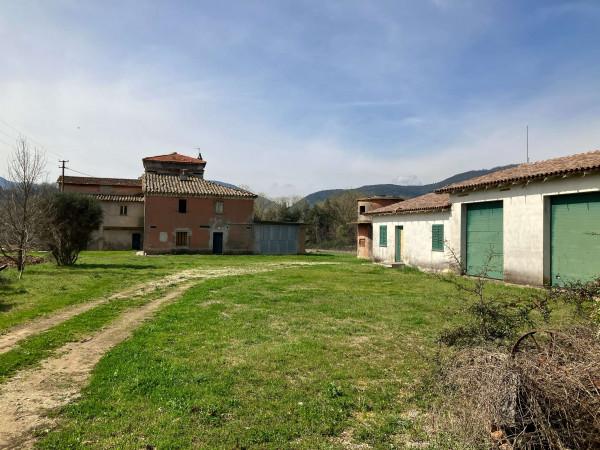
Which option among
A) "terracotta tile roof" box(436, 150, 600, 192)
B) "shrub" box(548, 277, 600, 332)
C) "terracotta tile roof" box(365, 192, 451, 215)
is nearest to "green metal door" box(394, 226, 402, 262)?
"terracotta tile roof" box(365, 192, 451, 215)

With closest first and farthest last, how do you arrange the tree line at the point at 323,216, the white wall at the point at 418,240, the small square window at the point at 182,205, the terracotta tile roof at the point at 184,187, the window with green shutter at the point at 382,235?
the white wall at the point at 418,240 < the window with green shutter at the point at 382,235 < the terracotta tile roof at the point at 184,187 < the small square window at the point at 182,205 < the tree line at the point at 323,216

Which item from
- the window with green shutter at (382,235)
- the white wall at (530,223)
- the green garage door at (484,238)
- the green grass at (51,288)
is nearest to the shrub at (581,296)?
the white wall at (530,223)

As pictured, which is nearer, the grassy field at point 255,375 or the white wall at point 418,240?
the grassy field at point 255,375

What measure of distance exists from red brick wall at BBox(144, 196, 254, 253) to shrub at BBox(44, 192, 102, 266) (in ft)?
42.6

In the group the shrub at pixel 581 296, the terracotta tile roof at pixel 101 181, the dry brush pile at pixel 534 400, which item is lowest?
the dry brush pile at pixel 534 400

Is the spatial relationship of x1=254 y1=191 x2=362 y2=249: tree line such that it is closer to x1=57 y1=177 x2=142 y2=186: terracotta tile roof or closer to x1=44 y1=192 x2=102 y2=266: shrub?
x1=57 y1=177 x2=142 y2=186: terracotta tile roof

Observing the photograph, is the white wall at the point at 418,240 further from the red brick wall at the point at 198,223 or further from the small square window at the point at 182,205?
the small square window at the point at 182,205

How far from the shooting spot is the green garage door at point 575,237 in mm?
12344

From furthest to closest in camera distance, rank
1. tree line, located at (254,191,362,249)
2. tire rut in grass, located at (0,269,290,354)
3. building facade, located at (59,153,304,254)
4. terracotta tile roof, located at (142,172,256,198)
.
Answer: tree line, located at (254,191,362,249)
terracotta tile roof, located at (142,172,256,198)
building facade, located at (59,153,304,254)
tire rut in grass, located at (0,269,290,354)

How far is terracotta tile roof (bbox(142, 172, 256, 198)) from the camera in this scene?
3503 centimetres

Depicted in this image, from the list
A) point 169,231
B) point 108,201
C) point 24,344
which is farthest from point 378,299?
point 108,201

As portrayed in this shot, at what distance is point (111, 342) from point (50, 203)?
15.6 m

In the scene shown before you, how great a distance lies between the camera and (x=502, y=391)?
3.54 metres

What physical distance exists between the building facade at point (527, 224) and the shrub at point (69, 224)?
16937 millimetres
